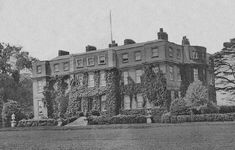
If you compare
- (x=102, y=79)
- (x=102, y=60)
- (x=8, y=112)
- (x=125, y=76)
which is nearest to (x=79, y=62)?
(x=102, y=60)

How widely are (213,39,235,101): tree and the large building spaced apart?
216cm

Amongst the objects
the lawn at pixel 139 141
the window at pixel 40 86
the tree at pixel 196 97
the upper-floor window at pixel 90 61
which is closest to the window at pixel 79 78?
the upper-floor window at pixel 90 61

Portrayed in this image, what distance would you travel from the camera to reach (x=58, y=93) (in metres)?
48.1

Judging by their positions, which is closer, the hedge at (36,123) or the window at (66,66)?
the hedge at (36,123)

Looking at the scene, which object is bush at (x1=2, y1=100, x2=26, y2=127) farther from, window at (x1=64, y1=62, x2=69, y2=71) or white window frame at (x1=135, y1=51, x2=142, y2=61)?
white window frame at (x1=135, y1=51, x2=142, y2=61)

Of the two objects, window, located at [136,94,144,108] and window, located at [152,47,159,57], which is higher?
window, located at [152,47,159,57]

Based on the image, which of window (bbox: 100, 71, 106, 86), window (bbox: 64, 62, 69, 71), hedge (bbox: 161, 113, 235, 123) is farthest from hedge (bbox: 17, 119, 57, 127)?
hedge (bbox: 161, 113, 235, 123)

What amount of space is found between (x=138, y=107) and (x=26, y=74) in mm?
34292

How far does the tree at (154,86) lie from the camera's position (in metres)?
40.0

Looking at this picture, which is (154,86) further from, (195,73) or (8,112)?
(8,112)

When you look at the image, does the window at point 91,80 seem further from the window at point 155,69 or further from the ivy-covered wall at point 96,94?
the window at point 155,69

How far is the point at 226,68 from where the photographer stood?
49.7 meters

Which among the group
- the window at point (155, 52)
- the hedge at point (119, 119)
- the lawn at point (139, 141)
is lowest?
the lawn at point (139, 141)

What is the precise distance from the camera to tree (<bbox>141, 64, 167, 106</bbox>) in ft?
131
